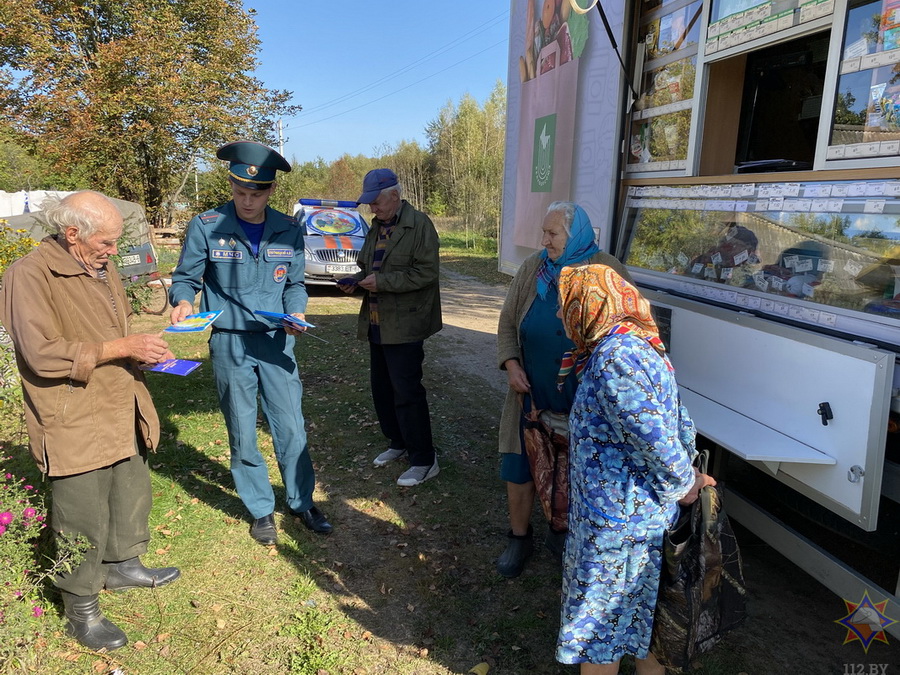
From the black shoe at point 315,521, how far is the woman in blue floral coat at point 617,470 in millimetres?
1890

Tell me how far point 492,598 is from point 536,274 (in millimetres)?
1699

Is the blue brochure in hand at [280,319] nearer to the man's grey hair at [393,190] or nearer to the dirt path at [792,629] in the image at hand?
the man's grey hair at [393,190]

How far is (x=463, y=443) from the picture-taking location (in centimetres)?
488

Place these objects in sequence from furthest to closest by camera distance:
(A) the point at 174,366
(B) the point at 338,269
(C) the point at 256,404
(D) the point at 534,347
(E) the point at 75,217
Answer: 1. (B) the point at 338,269
2. (C) the point at 256,404
3. (D) the point at 534,347
4. (A) the point at 174,366
5. (E) the point at 75,217

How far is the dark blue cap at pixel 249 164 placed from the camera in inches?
119

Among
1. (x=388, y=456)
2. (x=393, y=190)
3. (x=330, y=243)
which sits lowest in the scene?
(x=388, y=456)

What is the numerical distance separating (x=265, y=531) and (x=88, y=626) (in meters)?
1.01

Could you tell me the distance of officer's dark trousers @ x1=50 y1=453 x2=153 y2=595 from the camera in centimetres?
247

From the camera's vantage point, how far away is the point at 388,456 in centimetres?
449

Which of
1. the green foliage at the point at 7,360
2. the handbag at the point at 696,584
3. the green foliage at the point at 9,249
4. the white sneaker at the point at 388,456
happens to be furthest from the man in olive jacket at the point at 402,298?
the green foliage at the point at 9,249

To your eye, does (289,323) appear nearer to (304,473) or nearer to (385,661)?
(304,473)

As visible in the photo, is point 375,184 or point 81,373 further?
point 375,184

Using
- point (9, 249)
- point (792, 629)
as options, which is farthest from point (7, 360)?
point (792, 629)

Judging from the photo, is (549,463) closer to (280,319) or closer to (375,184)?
(280,319)
